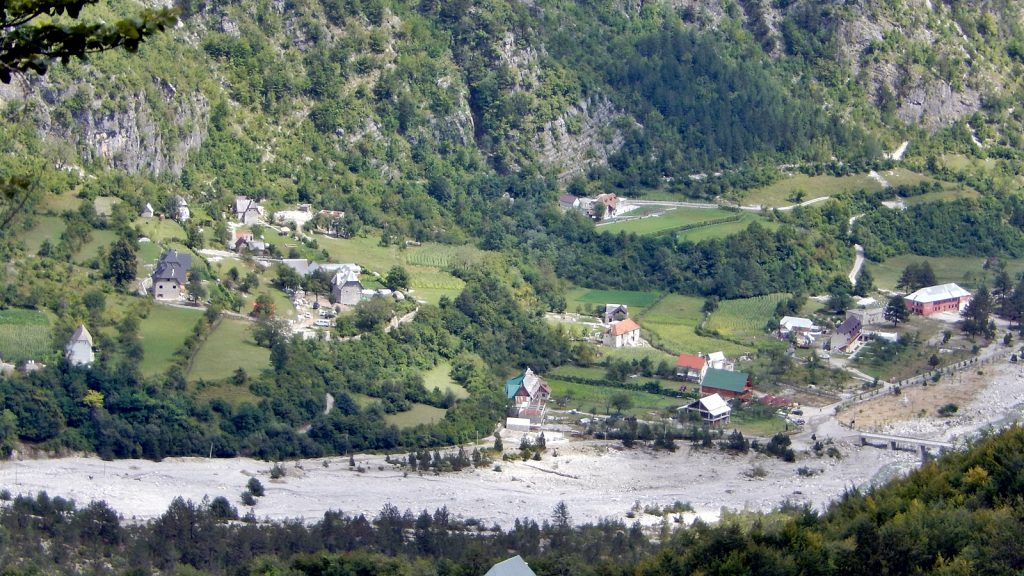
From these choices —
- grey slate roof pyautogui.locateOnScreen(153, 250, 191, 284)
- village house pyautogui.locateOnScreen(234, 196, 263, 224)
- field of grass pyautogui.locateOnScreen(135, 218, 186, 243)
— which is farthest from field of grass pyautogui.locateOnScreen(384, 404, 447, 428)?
village house pyautogui.locateOnScreen(234, 196, 263, 224)

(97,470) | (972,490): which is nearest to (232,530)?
(97,470)

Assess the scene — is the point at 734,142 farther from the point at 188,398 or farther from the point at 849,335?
the point at 188,398

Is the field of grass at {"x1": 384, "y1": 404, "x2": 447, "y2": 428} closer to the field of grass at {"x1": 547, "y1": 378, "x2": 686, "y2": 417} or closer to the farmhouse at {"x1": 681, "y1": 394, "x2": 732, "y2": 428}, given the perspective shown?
the field of grass at {"x1": 547, "y1": 378, "x2": 686, "y2": 417}

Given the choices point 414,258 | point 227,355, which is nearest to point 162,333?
point 227,355

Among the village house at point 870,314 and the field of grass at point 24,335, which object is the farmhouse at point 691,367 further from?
the field of grass at point 24,335

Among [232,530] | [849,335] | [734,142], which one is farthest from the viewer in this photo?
[734,142]

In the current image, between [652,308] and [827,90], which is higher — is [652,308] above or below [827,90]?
below

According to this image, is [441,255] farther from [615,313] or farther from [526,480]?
[526,480]

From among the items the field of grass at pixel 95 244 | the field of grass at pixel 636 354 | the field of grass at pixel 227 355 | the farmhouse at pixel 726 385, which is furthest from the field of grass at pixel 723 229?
the field of grass at pixel 95 244
